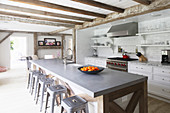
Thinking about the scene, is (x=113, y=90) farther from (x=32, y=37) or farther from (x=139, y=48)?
(x=32, y=37)

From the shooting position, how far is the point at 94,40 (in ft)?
22.9

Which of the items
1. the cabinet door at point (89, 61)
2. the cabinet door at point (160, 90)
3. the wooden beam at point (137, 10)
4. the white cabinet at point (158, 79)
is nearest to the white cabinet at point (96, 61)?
the cabinet door at point (89, 61)

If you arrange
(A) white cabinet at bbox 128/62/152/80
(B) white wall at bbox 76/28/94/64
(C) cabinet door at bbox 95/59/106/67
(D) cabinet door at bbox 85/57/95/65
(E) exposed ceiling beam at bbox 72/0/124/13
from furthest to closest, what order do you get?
1. (B) white wall at bbox 76/28/94/64
2. (D) cabinet door at bbox 85/57/95/65
3. (C) cabinet door at bbox 95/59/106/67
4. (A) white cabinet at bbox 128/62/152/80
5. (E) exposed ceiling beam at bbox 72/0/124/13

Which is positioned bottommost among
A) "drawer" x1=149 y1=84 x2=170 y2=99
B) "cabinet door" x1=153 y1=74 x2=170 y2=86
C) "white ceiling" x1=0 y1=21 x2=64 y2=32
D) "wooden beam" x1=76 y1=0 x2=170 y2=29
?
"drawer" x1=149 y1=84 x2=170 y2=99

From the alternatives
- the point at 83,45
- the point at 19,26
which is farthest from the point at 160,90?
the point at 19,26

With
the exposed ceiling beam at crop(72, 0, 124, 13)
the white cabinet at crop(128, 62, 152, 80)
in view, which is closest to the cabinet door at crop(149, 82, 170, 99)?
the white cabinet at crop(128, 62, 152, 80)

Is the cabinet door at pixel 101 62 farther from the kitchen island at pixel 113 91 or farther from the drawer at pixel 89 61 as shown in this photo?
the kitchen island at pixel 113 91

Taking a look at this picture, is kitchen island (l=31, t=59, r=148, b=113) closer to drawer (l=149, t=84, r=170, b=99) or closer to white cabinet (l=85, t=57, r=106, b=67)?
drawer (l=149, t=84, r=170, b=99)

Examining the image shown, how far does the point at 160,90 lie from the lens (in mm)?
3369

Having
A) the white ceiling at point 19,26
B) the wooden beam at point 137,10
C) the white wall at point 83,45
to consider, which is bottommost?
the white wall at point 83,45

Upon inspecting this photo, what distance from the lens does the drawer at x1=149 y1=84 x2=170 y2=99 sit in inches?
127

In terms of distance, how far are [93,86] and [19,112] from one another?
2116 millimetres

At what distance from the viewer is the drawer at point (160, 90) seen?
3215mm

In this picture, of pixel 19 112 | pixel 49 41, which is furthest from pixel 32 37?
pixel 19 112
